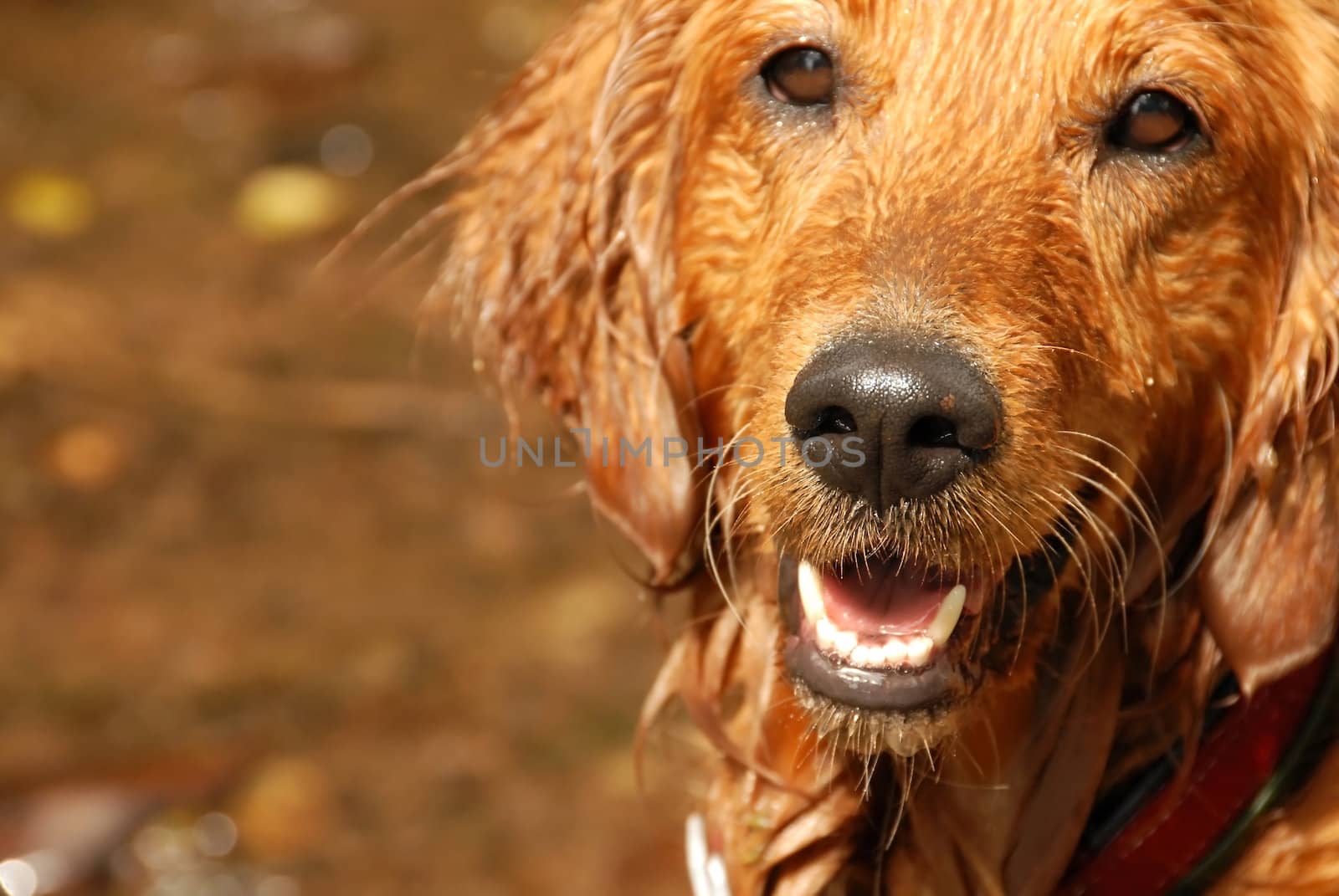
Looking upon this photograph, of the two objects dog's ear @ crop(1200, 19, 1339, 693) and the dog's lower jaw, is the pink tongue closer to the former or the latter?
the dog's lower jaw

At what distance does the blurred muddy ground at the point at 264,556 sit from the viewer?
3301mm

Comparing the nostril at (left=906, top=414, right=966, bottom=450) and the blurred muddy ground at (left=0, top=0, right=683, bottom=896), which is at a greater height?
the nostril at (left=906, top=414, right=966, bottom=450)

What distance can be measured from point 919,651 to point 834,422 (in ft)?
1.03

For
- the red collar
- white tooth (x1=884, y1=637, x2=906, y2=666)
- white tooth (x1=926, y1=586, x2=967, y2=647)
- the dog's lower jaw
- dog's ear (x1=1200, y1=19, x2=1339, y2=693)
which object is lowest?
the red collar

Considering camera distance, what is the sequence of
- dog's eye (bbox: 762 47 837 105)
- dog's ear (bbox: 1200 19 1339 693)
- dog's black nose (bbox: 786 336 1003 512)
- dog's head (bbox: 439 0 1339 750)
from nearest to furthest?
dog's black nose (bbox: 786 336 1003 512)
dog's head (bbox: 439 0 1339 750)
dog's ear (bbox: 1200 19 1339 693)
dog's eye (bbox: 762 47 837 105)

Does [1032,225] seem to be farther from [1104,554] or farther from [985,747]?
[985,747]

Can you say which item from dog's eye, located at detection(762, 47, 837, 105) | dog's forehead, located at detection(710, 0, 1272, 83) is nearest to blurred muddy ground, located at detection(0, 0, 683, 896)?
dog's eye, located at detection(762, 47, 837, 105)

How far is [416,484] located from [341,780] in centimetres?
91

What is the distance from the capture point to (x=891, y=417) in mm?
1765

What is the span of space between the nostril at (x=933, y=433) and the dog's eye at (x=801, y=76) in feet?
1.72

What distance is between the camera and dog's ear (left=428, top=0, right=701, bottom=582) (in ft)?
7.37

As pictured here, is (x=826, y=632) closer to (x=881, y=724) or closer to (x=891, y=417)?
(x=881, y=724)

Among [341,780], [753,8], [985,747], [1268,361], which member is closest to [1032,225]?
[1268,361]

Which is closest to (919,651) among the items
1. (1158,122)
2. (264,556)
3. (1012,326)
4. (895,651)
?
(895,651)
